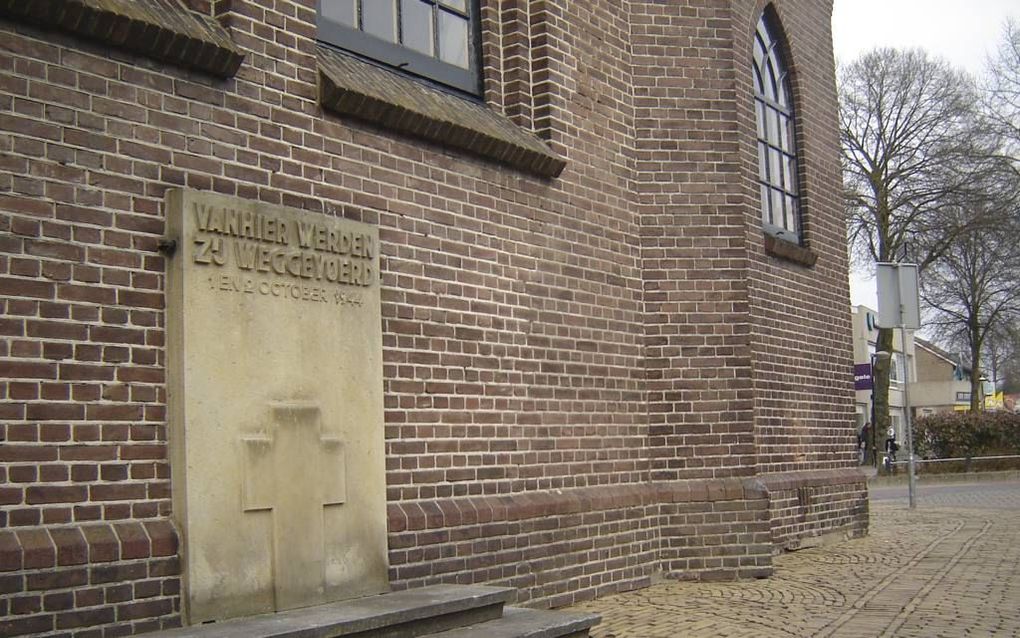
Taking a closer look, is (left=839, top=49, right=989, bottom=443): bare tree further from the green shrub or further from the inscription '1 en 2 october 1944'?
the inscription '1 en 2 october 1944'

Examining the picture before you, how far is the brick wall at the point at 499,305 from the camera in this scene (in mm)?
4719

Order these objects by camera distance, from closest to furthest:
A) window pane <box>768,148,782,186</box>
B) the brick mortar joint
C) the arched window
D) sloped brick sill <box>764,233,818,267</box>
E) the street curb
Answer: the brick mortar joint → sloped brick sill <box>764,233,818,267</box> → the arched window → window pane <box>768,148,782,186</box> → the street curb

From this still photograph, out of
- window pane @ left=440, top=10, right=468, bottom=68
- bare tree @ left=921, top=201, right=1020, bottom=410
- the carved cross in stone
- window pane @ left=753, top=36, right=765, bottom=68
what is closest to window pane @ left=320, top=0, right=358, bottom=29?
window pane @ left=440, top=10, right=468, bottom=68

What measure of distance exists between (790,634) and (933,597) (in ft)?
5.88

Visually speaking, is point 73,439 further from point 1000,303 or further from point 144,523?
point 1000,303

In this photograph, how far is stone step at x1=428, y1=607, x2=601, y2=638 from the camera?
5.33 metres

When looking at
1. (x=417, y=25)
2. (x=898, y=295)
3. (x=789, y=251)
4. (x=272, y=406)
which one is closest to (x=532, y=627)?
(x=272, y=406)

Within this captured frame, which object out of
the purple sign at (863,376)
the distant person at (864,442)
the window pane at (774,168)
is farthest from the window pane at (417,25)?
the distant person at (864,442)

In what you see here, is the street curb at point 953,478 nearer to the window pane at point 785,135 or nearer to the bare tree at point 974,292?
the bare tree at point 974,292

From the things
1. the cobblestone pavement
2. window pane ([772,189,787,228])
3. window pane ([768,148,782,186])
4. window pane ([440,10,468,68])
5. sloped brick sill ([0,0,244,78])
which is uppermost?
window pane ([440,10,468,68])

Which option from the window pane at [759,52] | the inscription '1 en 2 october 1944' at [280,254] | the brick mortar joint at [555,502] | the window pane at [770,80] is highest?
the window pane at [759,52]

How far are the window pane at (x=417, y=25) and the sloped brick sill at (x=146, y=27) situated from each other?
2025 millimetres

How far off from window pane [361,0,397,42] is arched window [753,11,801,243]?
4.74 meters

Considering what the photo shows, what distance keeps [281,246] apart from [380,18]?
2.29m
